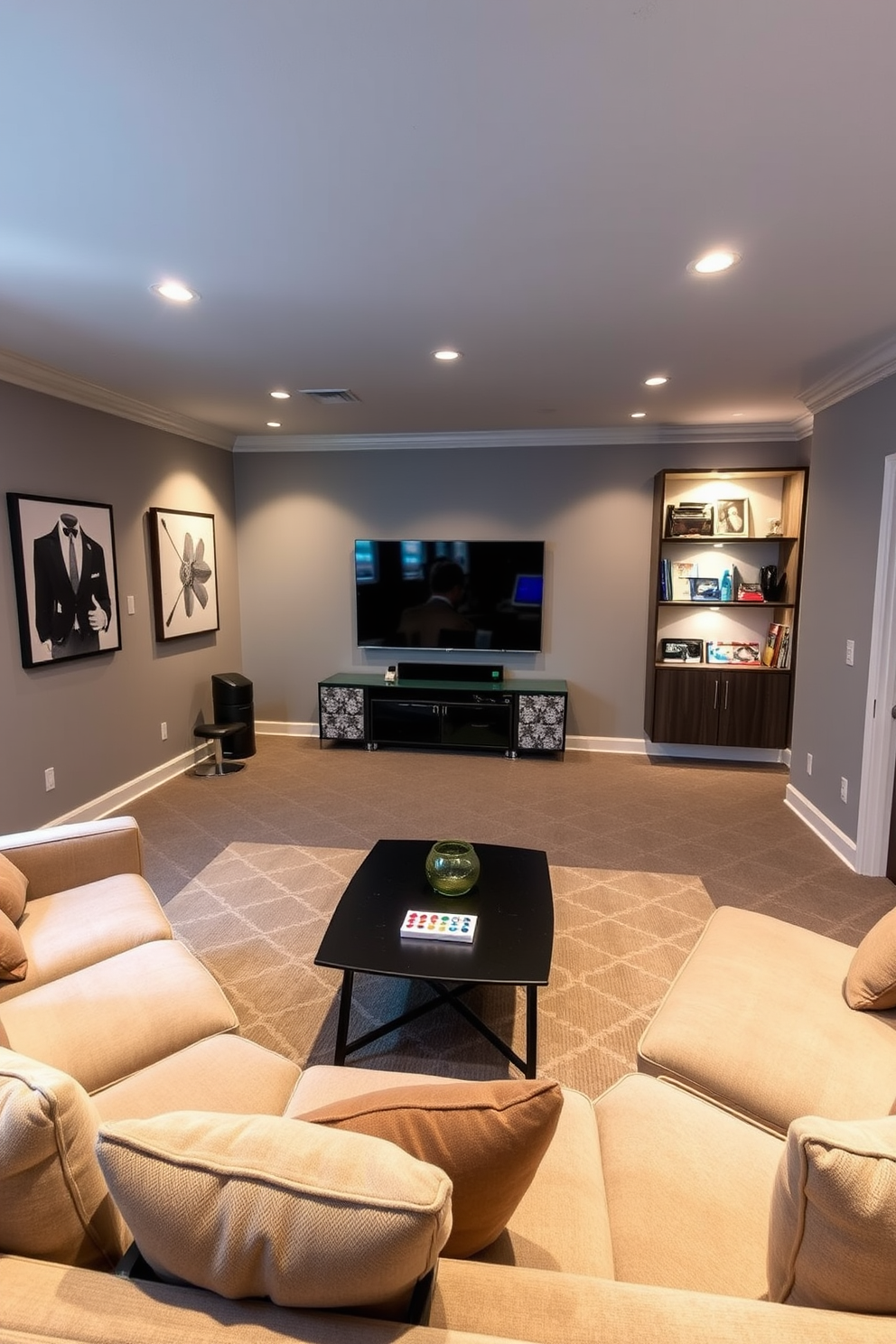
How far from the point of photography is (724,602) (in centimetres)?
507

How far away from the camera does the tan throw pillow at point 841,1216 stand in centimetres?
78

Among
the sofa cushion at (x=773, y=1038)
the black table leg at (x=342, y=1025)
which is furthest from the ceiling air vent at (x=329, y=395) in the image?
the sofa cushion at (x=773, y=1038)

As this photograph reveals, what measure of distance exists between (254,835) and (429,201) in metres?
3.10

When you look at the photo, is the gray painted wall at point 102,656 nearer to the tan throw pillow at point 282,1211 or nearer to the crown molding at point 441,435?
the crown molding at point 441,435

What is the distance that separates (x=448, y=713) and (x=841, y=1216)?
15.3 ft

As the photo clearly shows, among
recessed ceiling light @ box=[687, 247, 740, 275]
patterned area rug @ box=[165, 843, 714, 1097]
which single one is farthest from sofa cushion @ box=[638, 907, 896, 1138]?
recessed ceiling light @ box=[687, 247, 740, 275]

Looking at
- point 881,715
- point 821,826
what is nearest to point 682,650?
point 821,826

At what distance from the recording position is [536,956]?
1.95m

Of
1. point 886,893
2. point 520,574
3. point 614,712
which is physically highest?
point 520,574

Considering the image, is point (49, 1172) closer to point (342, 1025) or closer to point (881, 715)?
point (342, 1025)

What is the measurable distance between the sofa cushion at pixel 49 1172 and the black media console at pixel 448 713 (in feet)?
14.8

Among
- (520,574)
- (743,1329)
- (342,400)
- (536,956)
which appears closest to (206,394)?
(342,400)

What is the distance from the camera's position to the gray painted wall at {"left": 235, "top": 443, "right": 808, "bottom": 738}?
532cm

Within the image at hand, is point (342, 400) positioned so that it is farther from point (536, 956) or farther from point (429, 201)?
point (536, 956)
